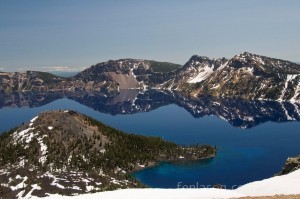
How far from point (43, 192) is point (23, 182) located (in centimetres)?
1345

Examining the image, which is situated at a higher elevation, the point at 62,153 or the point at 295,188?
the point at 295,188

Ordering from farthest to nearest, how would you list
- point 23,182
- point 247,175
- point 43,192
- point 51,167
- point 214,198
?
1. point 247,175
2. point 51,167
3. point 23,182
4. point 43,192
5. point 214,198

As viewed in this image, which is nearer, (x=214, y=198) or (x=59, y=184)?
(x=214, y=198)

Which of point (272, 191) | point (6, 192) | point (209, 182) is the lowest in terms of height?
point (209, 182)

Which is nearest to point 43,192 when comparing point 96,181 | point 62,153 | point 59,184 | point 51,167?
point 59,184

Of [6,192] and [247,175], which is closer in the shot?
[6,192]

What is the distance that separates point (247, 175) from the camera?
19588 cm

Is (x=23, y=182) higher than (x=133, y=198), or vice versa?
(x=133, y=198)

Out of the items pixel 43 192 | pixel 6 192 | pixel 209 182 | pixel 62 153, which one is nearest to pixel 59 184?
pixel 43 192

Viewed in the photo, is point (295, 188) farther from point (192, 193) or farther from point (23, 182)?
point (23, 182)

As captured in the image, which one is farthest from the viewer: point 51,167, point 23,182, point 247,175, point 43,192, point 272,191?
point 247,175

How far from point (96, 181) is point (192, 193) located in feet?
301

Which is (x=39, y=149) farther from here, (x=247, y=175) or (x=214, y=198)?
(x=214, y=198)

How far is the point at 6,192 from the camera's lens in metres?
128
